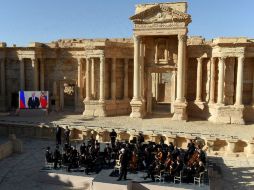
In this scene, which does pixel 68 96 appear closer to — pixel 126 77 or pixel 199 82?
pixel 126 77

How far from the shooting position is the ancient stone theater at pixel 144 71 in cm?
2622

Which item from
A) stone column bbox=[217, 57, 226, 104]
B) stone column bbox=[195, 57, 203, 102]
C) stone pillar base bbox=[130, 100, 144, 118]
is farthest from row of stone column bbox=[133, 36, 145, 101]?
stone column bbox=[217, 57, 226, 104]

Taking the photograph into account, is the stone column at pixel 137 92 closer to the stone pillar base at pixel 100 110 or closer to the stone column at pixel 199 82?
the stone pillar base at pixel 100 110

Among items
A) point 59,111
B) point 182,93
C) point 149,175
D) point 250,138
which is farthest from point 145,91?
point 149,175

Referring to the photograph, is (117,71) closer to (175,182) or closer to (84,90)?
(84,90)

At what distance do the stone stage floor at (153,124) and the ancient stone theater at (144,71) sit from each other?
1.33 metres

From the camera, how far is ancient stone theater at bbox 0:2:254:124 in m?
26.2

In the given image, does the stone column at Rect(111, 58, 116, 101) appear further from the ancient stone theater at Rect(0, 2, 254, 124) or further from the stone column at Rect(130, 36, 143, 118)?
the stone column at Rect(130, 36, 143, 118)

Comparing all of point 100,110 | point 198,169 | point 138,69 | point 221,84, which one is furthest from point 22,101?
point 198,169

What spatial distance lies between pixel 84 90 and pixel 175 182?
19.8 metres

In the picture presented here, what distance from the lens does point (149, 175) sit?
14.1 m

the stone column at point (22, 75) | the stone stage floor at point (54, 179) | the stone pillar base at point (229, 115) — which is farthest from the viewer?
the stone column at point (22, 75)

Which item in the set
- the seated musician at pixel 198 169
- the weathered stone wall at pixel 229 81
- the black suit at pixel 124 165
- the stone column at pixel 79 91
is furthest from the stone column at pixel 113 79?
the seated musician at pixel 198 169

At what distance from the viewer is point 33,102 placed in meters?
28.4
